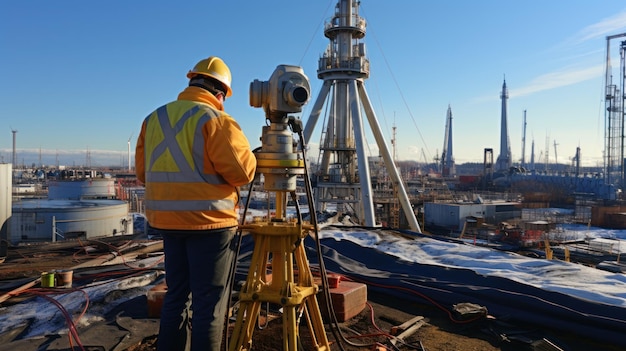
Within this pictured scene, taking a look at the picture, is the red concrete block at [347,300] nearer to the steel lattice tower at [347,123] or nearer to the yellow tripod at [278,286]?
the yellow tripod at [278,286]

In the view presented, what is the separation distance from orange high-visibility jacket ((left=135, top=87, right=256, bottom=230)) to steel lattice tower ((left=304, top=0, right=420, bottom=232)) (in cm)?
1153

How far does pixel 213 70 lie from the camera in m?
2.65

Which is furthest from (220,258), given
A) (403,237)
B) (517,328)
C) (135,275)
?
(403,237)

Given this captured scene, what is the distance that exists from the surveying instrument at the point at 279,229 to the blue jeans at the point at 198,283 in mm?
181

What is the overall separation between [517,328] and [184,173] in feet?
9.45

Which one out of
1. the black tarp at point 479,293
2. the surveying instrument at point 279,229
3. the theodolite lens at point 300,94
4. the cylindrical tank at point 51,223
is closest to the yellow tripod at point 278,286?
the surveying instrument at point 279,229

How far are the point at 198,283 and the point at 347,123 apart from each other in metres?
13.2

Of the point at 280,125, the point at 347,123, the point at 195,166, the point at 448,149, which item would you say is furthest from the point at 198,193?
the point at 448,149

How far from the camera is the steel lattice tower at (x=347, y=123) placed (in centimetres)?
1412

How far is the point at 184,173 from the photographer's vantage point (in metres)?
2.35

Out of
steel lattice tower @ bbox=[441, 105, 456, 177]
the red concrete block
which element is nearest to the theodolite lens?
the red concrete block

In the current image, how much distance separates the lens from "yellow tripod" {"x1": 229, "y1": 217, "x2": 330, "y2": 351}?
2.55 m

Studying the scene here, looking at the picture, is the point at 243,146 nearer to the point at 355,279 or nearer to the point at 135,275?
the point at 355,279

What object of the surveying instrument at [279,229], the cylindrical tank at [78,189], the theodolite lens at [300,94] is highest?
the theodolite lens at [300,94]
